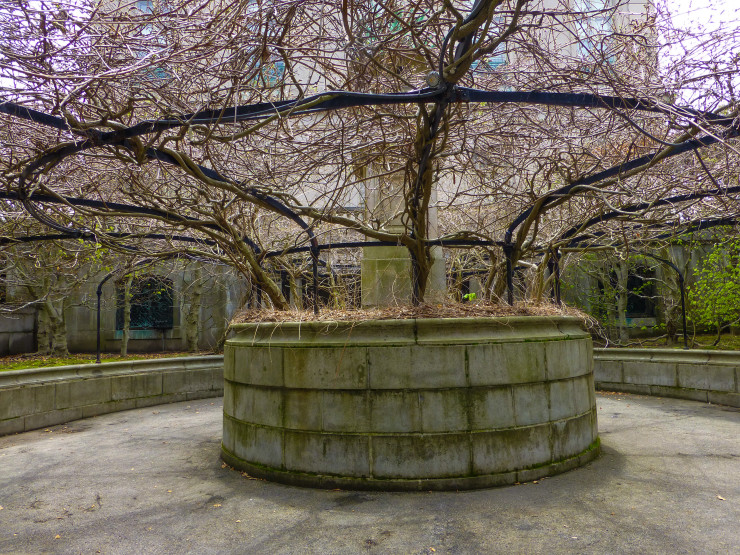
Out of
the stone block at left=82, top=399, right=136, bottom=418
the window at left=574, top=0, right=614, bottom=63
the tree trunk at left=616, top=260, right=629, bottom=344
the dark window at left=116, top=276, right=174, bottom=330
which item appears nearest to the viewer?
the window at left=574, top=0, right=614, bottom=63

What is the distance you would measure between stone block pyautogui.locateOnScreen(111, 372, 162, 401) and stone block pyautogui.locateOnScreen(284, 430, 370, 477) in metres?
6.98

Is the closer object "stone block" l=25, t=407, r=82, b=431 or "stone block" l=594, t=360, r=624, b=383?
"stone block" l=25, t=407, r=82, b=431

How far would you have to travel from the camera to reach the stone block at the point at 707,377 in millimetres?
10148

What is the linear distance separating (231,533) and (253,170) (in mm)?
5124

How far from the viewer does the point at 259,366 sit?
20.1 ft

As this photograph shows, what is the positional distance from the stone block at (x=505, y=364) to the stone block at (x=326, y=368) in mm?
1159

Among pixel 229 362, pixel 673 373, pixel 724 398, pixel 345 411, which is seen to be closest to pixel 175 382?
pixel 229 362

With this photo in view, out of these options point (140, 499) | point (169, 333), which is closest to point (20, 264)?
point (169, 333)

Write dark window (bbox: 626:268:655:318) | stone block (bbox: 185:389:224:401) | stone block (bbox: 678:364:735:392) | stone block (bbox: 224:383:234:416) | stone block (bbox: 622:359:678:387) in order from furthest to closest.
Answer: dark window (bbox: 626:268:655:318) → stone block (bbox: 185:389:224:401) → stone block (bbox: 622:359:678:387) → stone block (bbox: 678:364:735:392) → stone block (bbox: 224:383:234:416)

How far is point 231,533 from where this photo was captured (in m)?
4.53

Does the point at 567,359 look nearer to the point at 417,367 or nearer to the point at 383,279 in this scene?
the point at 417,367

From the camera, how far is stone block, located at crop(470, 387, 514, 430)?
18.0 ft

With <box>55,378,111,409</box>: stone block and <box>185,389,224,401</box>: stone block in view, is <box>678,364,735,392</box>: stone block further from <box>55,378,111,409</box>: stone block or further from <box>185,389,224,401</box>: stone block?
<box>55,378,111,409</box>: stone block

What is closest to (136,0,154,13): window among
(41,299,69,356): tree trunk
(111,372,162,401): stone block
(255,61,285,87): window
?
(255,61,285,87): window
